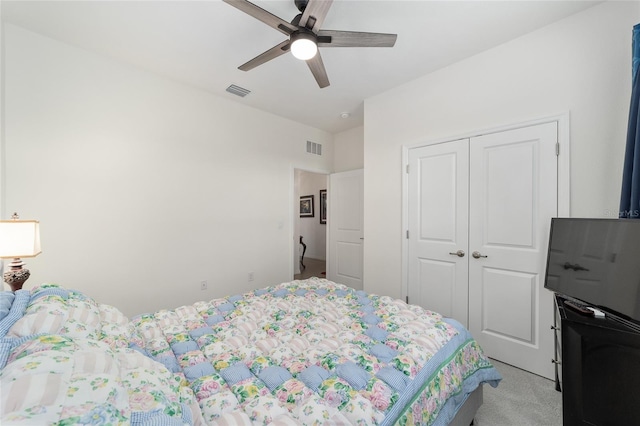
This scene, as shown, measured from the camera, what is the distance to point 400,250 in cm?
297

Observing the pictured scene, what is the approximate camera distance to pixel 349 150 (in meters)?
4.46

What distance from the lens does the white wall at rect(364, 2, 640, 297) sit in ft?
5.88

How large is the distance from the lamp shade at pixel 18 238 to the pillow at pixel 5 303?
803 mm

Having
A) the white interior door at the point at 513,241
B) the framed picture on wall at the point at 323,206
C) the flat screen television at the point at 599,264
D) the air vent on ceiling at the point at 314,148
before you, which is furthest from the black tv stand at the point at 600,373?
the framed picture on wall at the point at 323,206

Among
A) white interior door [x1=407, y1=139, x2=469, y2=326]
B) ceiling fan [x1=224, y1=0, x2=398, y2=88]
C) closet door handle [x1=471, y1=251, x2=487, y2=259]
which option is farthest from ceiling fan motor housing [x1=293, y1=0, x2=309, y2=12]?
closet door handle [x1=471, y1=251, x2=487, y2=259]

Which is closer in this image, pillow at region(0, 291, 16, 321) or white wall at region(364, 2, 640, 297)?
pillow at region(0, 291, 16, 321)

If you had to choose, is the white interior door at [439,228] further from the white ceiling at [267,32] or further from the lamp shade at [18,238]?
the lamp shade at [18,238]

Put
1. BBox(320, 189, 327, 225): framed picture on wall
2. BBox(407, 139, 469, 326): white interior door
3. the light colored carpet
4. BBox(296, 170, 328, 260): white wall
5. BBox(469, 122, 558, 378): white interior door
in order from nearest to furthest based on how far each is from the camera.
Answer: the light colored carpet → BBox(469, 122, 558, 378): white interior door → BBox(407, 139, 469, 326): white interior door → BBox(320, 189, 327, 225): framed picture on wall → BBox(296, 170, 328, 260): white wall

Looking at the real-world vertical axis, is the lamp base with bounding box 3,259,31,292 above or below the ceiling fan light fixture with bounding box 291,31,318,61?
below

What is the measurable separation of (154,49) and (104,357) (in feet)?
8.68

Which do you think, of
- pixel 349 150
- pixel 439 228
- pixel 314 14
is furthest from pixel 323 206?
pixel 314 14

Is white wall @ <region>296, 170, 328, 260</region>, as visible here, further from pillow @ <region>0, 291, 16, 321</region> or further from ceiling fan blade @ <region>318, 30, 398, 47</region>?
pillow @ <region>0, 291, 16, 321</region>

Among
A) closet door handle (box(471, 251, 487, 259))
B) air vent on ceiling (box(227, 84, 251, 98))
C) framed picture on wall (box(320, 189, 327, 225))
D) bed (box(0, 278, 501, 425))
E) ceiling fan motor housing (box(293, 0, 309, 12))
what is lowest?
bed (box(0, 278, 501, 425))

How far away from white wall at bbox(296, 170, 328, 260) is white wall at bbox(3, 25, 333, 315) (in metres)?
2.87
